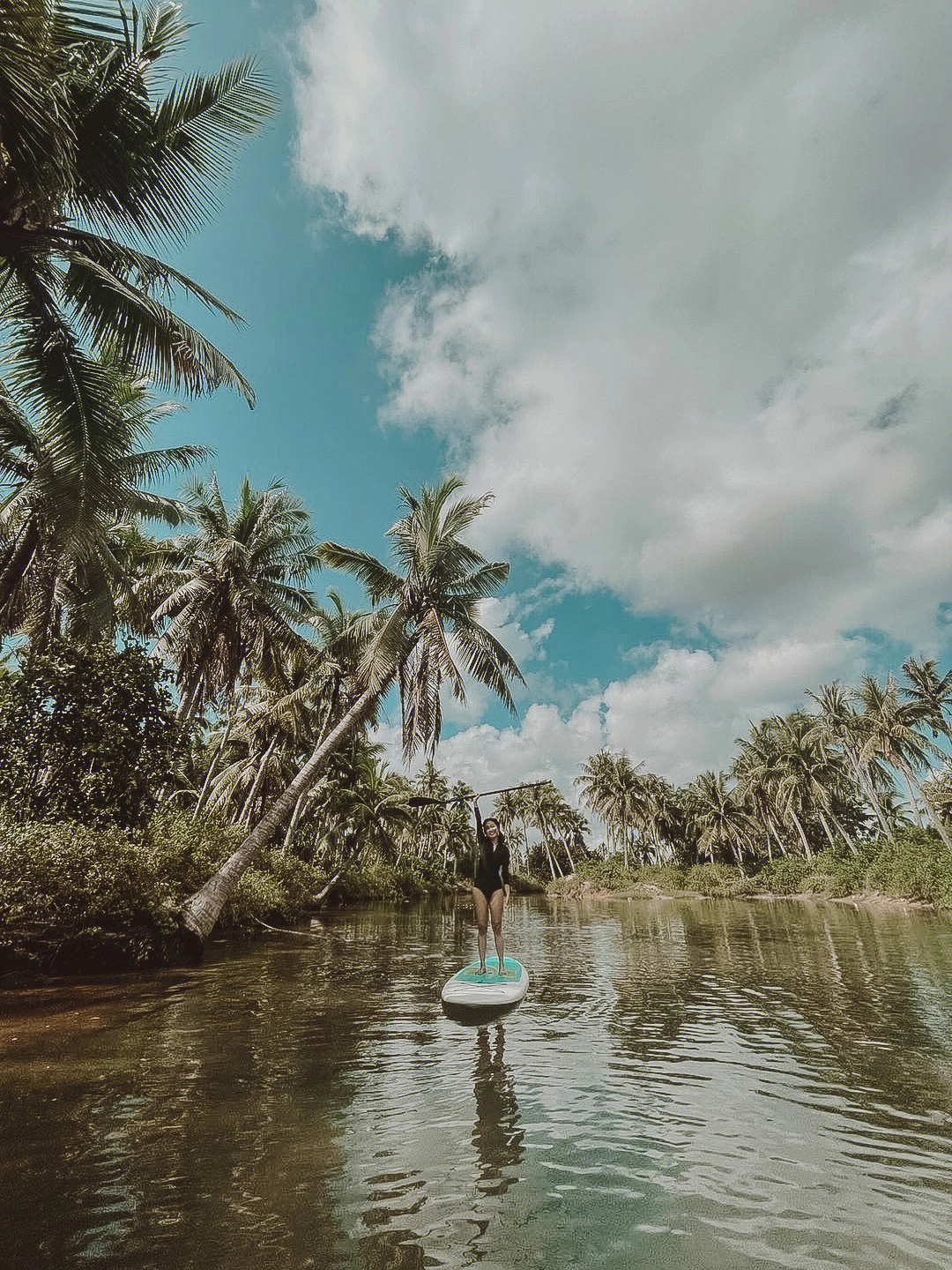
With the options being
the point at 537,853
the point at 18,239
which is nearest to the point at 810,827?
the point at 537,853

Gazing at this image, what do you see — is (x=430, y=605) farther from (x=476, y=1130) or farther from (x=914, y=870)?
(x=914, y=870)

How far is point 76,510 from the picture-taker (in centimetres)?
890

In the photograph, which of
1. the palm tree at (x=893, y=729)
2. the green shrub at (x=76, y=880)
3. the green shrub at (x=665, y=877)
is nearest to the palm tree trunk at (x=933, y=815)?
the palm tree at (x=893, y=729)

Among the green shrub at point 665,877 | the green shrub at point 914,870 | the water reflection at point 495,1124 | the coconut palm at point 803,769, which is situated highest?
the coconut palm at point 803,769

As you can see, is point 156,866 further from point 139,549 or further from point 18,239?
point 139,549

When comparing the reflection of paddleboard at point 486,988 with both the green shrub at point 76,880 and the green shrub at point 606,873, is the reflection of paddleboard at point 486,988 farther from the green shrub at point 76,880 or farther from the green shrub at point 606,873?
the green shrub at point 606,873

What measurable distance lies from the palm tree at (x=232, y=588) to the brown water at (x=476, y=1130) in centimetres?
1313

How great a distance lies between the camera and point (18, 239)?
7.98 metres

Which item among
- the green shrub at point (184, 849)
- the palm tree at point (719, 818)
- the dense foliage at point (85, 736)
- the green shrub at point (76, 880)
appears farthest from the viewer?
the palm tree at point (719, 818)

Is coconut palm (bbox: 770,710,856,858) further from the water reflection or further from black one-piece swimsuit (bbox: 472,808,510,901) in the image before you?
the water reflection

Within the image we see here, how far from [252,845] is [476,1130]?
40.2 feet

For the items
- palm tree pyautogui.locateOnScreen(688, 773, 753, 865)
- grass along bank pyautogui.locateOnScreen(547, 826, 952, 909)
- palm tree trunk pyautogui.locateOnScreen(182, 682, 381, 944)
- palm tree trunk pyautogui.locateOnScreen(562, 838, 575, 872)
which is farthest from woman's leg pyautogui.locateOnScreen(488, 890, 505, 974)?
palm tree trunk pyautogui.locateOnScreen(562, 838, 575, 872)

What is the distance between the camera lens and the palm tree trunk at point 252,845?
1418 centimetres

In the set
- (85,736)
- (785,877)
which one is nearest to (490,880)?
(85,736)
